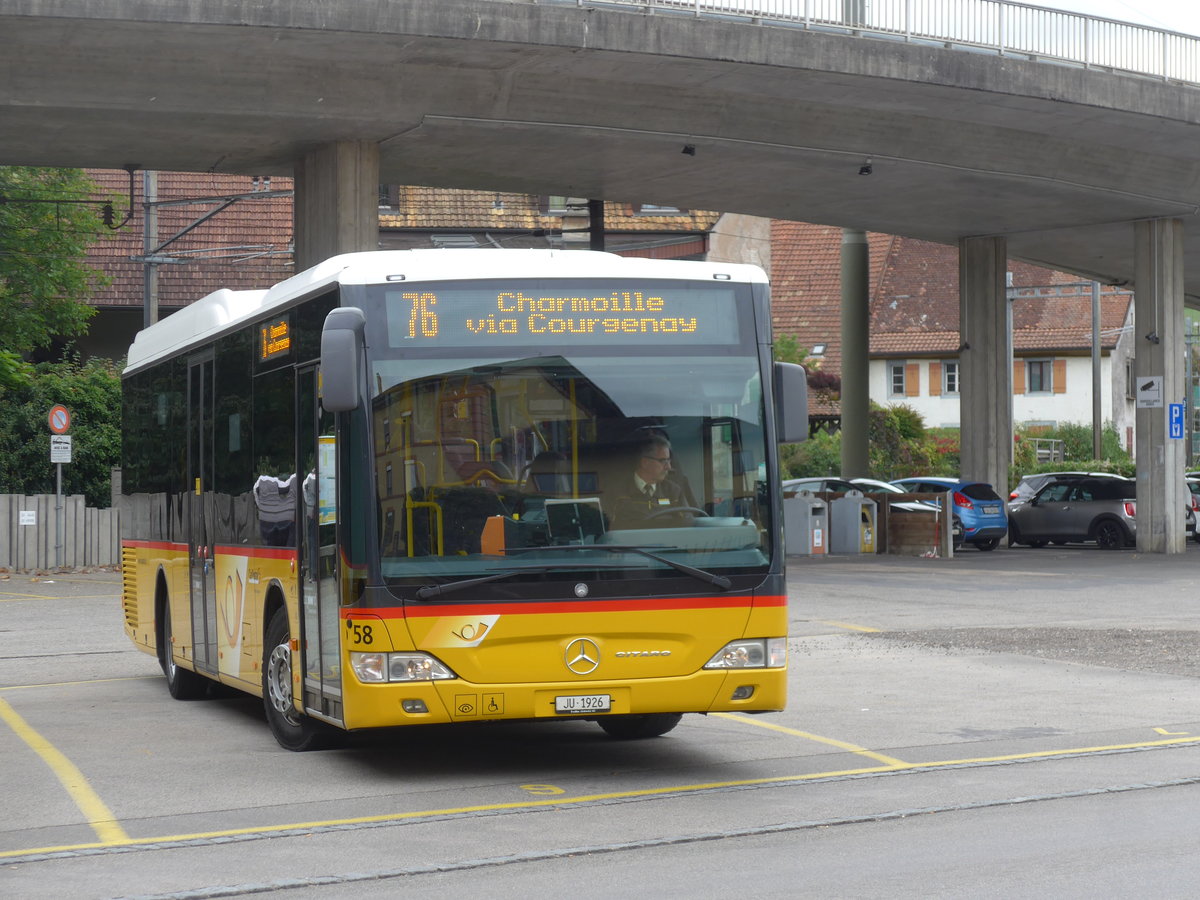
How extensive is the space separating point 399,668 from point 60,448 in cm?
2303

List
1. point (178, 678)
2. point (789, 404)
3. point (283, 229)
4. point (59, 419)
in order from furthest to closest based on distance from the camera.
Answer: point (283, 229), point (59, 419), point (178, 678), point (789, 404)

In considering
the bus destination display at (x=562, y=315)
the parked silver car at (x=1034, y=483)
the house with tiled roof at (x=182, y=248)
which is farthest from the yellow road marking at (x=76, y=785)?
the house with tiled roof at (x=182, y=248)

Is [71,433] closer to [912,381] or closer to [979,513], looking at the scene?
[979,513]

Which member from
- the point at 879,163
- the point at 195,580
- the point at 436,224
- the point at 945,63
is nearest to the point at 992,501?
the point at 879,163

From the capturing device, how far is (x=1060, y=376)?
80.9 m

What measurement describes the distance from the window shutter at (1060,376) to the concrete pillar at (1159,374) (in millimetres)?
45122

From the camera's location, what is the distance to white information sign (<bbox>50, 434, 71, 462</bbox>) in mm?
30484

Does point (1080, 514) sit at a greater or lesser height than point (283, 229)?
lesser

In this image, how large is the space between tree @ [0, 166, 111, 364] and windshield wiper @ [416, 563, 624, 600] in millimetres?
29416

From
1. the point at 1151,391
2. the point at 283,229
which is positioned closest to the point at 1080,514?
the point at 1151,391

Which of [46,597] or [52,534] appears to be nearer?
[46,597]

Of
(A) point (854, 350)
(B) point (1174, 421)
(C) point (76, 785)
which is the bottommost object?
(C) point (76, 785)

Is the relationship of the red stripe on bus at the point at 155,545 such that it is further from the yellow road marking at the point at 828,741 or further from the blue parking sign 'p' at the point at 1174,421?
the blue parking sign 'p' at the point at 1174,421

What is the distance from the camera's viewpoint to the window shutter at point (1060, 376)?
3182 inches
